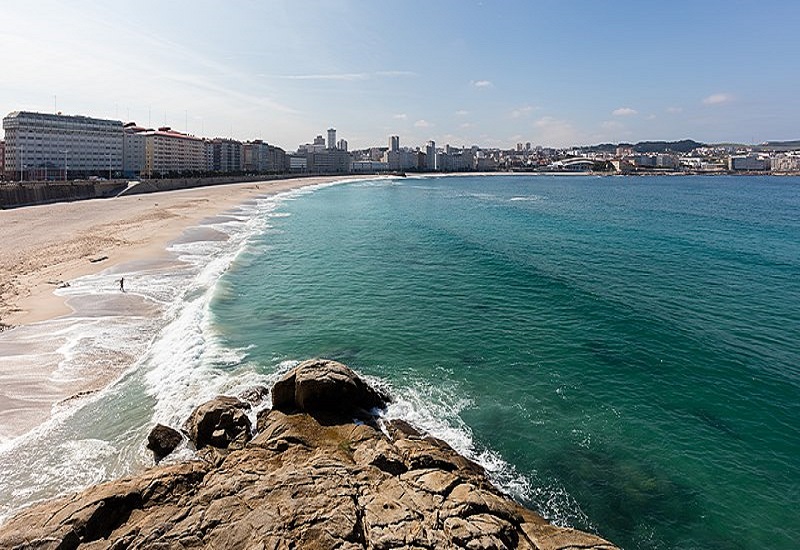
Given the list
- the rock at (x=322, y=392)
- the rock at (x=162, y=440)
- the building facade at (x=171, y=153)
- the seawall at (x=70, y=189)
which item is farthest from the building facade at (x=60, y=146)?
the rock at (x=322, y=392)

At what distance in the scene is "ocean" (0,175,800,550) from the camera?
10477 mm

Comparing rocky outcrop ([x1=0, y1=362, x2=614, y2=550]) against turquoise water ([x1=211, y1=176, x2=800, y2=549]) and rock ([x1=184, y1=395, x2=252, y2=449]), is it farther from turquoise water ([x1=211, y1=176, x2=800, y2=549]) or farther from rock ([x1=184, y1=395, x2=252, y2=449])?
turquoise water ([x1=211, y1=176, x2=800, y2=549])

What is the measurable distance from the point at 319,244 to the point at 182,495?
32.7m

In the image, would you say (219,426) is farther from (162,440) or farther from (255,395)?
(255,395)

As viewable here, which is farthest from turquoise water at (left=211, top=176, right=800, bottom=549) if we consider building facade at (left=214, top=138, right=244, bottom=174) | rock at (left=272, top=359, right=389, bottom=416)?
building facade at (left=214, top=138, right=244, bottom=174)

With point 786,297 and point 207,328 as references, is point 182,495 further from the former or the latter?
point 786,297

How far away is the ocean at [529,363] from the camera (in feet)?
34.4

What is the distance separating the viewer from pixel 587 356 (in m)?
17.1

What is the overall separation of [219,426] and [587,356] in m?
11.8

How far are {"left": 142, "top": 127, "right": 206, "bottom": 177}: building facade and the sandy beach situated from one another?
60.8 meters

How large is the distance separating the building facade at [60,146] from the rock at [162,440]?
8849 centimetres

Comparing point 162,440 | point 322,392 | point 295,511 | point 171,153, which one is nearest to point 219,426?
point 162,440

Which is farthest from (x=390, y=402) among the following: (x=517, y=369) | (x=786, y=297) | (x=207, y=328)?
(x=786, y=297)

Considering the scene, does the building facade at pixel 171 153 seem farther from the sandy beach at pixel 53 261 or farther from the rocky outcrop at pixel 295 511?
the rocky outcrop at pixel 295 511
